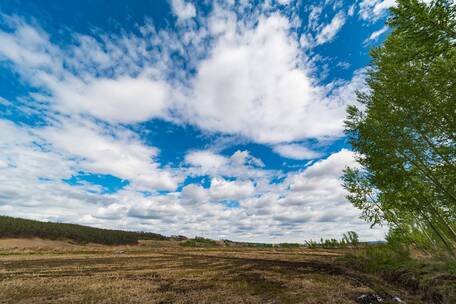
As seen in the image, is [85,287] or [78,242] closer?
[85,287]

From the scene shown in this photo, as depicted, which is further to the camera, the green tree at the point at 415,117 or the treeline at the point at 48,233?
the treeline at the point at 48,233

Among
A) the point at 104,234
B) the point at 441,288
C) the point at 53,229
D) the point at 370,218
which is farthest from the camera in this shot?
the point at 104,234

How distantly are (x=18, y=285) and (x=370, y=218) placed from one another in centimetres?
3177

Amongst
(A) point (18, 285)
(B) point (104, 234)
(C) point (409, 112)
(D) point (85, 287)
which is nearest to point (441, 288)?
(C) point (409, 112)

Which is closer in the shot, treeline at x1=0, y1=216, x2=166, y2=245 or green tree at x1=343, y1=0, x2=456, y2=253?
green tree at x1=343, y1=0, x2=456, y2=253

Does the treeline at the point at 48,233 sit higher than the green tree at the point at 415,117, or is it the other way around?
the treeline at the point at 48,233

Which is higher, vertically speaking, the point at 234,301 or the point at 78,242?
the point at 78,242

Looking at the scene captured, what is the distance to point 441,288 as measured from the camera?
13.6m

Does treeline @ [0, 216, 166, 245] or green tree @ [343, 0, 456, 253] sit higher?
treeline @ [0, 216, 166, 245]

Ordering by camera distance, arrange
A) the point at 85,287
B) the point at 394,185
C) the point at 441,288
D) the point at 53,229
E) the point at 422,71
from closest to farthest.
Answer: the point at 422,71 < the point at 441,288 < the point at 394,185 < the point at 85,287 < the point at 53,229

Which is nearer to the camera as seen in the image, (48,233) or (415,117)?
(415,117)

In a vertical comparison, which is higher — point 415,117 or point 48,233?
point 48,233

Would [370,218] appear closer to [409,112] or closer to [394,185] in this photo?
[394,185]

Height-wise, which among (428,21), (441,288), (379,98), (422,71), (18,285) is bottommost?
(18,285)
